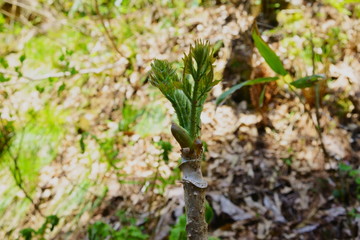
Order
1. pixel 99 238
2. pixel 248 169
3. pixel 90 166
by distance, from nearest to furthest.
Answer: pixel 99 238, pixel 248 169, pixel 90 166

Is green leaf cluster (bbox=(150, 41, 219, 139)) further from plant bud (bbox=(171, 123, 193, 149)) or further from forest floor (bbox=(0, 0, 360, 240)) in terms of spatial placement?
forest floor (bbox=(0, 0, 360, 240))

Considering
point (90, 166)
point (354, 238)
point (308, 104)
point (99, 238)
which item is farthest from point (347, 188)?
point (90, 166)

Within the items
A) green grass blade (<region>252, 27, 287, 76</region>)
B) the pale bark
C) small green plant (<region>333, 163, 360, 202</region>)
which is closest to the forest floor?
small green plant (<region>333, 163, 360, 202</region>)

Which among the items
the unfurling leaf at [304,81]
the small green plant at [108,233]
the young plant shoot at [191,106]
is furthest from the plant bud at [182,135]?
the small green plant at [108,233]

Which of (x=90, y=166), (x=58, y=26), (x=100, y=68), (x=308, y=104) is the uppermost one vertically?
(x=58, y=26)

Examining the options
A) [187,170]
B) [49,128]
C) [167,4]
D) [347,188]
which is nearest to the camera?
[187,170]

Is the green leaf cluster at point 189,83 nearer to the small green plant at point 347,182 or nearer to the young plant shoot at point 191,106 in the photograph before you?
the young plant shoot at point 191,106

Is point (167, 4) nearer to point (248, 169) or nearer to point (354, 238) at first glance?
point (248, 169)
